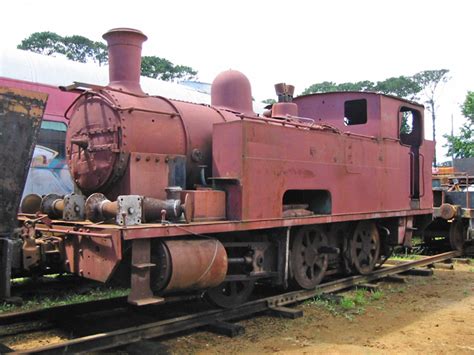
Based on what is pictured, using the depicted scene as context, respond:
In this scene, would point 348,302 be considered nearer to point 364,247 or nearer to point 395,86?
point 364,247

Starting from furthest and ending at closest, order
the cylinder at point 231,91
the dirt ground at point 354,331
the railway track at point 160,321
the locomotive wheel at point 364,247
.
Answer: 1. the locomotive wheel at point 364,247
2. the cylinder at point 231,91
3. the dirt ground at point 354,331
4. the railway track at point 160,321

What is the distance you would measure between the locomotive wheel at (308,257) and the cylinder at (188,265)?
175cm

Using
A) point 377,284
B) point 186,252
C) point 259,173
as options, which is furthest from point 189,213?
point 377,284

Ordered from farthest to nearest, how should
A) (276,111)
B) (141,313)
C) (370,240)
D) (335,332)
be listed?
(370,240), (276,111), (141,313), (335,332)

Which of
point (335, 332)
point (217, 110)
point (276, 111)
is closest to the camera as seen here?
point (335, 332)

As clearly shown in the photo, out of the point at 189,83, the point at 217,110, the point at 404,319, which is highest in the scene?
the point at 189,83

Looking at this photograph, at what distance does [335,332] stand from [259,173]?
1897 mm

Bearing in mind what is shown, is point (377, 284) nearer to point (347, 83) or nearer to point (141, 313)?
point (141, 313)

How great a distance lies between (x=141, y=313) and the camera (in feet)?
18.8

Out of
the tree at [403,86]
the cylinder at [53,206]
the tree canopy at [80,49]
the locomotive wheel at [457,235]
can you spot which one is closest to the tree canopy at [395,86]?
the tree at [403,86]

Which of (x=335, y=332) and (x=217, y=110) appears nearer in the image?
(x=335, y=332)

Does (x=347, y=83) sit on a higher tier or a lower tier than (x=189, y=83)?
higher

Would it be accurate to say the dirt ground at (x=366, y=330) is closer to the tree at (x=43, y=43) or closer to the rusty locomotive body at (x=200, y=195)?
the rusty locomotive body at (x=200, y=195)

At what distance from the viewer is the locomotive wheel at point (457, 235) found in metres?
11.7
